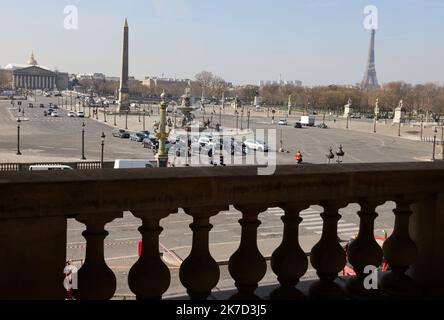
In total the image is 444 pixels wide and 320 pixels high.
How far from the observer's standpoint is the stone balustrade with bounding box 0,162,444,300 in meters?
2.73

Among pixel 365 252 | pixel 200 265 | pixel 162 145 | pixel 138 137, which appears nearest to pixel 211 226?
pixel 200 265

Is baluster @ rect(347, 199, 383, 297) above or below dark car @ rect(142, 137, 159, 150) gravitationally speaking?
above

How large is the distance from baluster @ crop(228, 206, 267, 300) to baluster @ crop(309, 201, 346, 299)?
18.7 inches

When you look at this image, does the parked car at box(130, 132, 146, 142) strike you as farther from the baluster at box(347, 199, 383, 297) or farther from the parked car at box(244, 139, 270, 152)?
the baluster at box(347, 199, 383, 297)

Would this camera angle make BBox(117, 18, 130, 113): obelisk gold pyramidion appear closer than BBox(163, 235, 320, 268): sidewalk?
No

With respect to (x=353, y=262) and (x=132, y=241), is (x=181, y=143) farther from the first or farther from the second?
(x=353, y=262)

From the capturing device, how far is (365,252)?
3.77 m

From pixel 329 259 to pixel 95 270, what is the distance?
1.48 meters

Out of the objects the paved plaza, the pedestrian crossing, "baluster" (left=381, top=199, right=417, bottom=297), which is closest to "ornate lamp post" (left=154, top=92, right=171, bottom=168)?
the paved plaza

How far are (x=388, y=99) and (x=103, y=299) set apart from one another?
525 feet

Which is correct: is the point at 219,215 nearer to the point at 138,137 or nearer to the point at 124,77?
the point at 138,137

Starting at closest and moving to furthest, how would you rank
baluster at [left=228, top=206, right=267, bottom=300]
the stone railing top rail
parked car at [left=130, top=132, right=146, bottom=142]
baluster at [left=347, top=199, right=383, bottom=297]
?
the stone railing top rail → baluster at [left=228, top=206, right=267, bottom=300] → baluster at [left=347, top=199, right=383, bottom=297] → parked car at [left=130, top=132, right=146, bottom=142]

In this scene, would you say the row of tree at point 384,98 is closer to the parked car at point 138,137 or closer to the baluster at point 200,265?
the parked car at point 138,137

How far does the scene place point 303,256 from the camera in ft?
11.4
